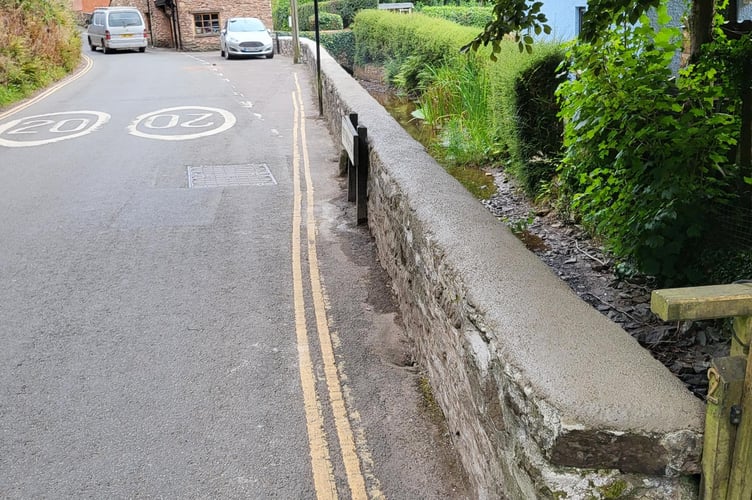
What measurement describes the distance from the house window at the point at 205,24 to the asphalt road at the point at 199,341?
29590 mm

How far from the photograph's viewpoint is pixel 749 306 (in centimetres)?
232

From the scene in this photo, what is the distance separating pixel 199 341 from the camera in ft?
18.6

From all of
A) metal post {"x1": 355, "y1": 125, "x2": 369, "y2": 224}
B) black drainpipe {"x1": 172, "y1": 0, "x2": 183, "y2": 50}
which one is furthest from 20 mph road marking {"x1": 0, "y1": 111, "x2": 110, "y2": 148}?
black drainpipe {"x1": 172, "y1": 0, "x2": 183, "y2": 50}

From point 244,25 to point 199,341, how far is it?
2961 cm

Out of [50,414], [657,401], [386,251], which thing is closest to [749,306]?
[657,401]

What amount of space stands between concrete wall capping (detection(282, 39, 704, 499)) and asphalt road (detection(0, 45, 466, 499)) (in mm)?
582

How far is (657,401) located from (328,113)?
12.8 m

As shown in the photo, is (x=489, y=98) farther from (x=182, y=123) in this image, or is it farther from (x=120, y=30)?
(x=120, y=30)

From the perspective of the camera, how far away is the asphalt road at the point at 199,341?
13.6ft

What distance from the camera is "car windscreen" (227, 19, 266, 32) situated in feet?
106

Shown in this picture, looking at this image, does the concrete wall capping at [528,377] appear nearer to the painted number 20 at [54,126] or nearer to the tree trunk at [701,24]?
the tree trunk at [701,24]

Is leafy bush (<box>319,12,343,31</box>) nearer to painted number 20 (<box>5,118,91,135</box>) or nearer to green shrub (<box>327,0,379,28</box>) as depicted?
green shrub (<box>327,0,379,28</box>)

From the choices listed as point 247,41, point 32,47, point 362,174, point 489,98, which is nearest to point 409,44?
point 489,98

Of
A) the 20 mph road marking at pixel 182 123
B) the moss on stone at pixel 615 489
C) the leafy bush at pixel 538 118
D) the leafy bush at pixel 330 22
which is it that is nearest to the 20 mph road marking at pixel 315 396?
the moss on stone at pixel 615 489
